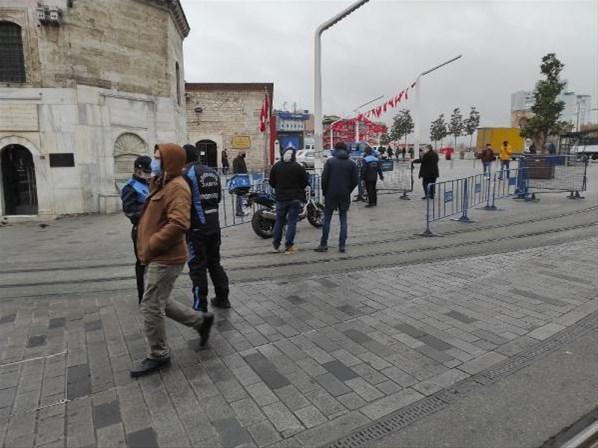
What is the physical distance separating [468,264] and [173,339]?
14.9 feet

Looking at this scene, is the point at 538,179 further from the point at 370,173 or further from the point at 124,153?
the point at 124,153

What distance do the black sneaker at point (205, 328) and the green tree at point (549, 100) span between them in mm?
19431

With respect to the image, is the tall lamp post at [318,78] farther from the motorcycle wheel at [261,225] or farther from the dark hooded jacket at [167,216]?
the dark hooded jacket at [167,216]

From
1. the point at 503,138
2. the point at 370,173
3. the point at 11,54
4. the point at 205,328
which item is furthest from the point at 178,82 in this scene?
the point at 503,138

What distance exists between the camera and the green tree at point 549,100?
18.6 metres

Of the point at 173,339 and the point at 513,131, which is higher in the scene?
the point at 513,131

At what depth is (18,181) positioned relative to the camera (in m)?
13.2

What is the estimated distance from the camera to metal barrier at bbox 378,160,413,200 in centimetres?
1542

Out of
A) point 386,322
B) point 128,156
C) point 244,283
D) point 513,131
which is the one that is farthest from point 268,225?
point 513,131

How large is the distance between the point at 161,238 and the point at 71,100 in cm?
1175

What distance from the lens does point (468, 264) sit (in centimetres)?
671

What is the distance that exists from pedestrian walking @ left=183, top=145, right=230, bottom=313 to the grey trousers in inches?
35.8

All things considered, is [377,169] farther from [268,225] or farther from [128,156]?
[128,156]

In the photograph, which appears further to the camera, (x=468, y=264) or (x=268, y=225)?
(x=268, y=225)
